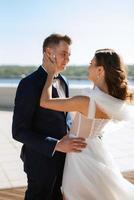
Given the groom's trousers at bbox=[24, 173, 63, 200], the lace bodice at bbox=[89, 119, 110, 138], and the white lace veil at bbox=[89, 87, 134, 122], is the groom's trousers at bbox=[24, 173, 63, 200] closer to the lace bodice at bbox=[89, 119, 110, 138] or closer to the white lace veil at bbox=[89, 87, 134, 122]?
the lace bodice at bbox=[89, 119, 110, 138]

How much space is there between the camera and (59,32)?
2533mm

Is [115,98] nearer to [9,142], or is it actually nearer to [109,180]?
[109,180]

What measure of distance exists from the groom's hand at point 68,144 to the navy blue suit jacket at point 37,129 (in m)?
0.04

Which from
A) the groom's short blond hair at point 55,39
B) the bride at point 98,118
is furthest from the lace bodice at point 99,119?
the groom's short blond hair at point 55,39

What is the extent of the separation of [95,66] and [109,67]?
0.09 metres

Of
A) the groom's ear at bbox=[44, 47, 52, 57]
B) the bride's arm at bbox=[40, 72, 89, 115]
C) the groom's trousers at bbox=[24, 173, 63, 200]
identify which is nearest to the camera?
the bride's arm at bbox=[40, 72, 89, 115]

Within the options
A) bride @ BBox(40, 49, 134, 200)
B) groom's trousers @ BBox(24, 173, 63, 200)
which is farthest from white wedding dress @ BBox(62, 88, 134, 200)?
groom's trousers @ BBox(24, 173, 63, 200)

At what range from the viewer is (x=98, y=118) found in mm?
2441

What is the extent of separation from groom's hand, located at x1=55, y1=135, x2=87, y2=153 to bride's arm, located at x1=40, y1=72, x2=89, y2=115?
181 millimetres

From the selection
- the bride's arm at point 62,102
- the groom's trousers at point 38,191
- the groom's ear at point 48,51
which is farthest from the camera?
the groom's trousers at point 38,191

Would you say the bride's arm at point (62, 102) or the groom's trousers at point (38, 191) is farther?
the groom's trousers at point (38, 191)

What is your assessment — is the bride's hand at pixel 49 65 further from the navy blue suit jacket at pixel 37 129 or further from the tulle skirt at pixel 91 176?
the tulle skirt at pixel 91 176

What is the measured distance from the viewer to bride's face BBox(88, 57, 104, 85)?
2.41 metres

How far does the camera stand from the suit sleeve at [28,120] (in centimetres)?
241
